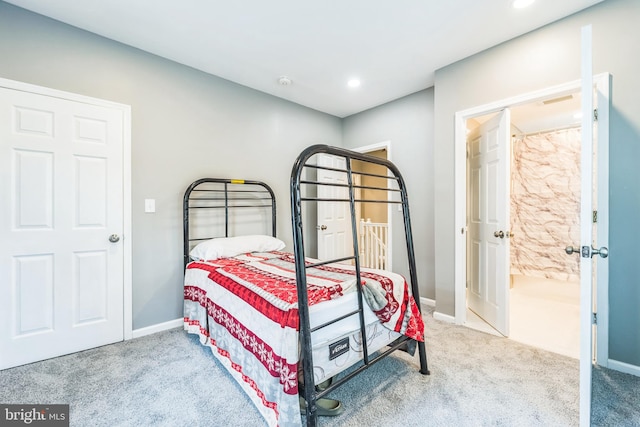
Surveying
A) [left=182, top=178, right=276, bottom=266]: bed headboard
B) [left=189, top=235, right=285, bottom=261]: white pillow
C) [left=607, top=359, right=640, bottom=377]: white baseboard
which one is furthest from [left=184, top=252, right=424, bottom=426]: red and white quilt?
[left=607, top=359, right=640, bottom=377]: white baseboard

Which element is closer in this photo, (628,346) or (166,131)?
(628,346)

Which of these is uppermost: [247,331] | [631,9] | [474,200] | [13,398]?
[631,9]

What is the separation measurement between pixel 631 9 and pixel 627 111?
69 cm

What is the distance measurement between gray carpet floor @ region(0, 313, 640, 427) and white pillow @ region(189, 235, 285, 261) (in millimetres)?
808

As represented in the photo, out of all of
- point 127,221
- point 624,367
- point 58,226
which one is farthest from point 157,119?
point 624,367

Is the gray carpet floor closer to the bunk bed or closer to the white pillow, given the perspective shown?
the bunk bed

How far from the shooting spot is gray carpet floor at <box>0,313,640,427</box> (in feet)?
4.97

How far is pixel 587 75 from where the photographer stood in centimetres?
129

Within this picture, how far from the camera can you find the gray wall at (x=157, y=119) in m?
2.13

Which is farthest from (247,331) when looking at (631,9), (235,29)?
(631,9)

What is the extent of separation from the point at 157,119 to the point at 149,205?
2.73 feet

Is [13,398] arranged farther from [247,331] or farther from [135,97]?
[135,97]

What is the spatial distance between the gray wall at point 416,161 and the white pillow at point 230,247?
1.75m

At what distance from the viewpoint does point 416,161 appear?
137 inches
